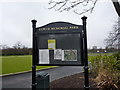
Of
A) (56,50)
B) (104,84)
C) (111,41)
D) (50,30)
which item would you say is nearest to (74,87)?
(104,84)

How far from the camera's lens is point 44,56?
13.7 ft

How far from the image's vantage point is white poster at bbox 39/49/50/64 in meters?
4.15

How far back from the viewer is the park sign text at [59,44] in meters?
3.96

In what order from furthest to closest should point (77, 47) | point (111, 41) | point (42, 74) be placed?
point (111, 41), point (42, 74), point (77, 47)

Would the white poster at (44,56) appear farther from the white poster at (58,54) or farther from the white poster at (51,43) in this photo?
the white poster at (58,54)

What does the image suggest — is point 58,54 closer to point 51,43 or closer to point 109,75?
point 51,43

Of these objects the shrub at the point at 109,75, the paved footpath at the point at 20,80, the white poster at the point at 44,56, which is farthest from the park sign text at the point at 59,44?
Result: the paved footpath at the point at 20,80

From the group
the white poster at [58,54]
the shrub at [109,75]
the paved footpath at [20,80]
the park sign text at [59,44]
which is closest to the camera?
the park sign text at [59,44]

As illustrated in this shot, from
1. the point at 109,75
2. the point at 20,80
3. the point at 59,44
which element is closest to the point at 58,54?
the point at 59,44

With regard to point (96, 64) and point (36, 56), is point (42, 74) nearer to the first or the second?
point (36, 56)

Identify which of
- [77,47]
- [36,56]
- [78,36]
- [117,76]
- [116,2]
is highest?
Result: [116,2]

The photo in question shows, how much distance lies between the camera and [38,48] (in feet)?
14.0

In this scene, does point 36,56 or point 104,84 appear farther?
point 104,84

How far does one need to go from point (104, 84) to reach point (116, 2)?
122 inches
